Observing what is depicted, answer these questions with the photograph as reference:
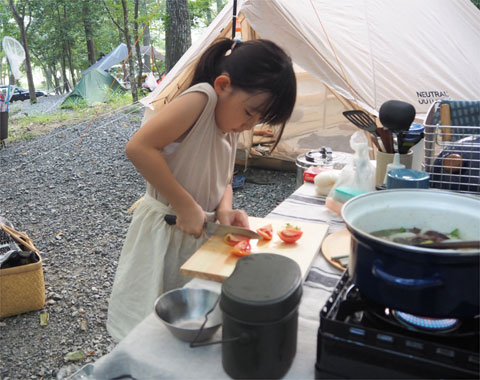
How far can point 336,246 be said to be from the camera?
1.26m

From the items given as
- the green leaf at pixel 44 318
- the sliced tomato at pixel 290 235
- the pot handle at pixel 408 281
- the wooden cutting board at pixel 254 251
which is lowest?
the green leaf at pixel 44 318

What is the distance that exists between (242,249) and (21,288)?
1837mm

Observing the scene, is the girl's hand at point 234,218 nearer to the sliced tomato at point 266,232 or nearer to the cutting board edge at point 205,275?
the sliced tomato at point 266,232

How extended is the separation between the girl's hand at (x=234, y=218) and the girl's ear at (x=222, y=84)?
1.31 ft

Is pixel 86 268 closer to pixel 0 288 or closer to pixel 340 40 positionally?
pixel 0 288

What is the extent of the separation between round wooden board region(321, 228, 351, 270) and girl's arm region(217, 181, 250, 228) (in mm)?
265

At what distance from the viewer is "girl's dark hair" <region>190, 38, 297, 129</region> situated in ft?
4.00

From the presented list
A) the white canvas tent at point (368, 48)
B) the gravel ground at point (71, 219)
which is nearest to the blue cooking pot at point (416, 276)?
the gravel ground at point (71, 219)

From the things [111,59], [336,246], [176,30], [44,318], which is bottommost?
[44,318]

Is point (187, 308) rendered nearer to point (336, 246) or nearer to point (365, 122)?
point (336, 246)

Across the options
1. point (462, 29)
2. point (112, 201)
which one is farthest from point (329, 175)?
point (462, 29)

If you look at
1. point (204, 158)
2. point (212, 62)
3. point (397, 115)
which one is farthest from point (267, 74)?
point (397, 115)

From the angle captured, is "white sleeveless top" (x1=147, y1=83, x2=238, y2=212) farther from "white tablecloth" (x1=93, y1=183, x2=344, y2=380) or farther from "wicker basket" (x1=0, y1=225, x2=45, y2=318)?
"wicker basket" (x1=0, y1=225, x2=45, y2=318)

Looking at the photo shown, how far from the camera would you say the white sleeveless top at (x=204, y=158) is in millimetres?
1286
